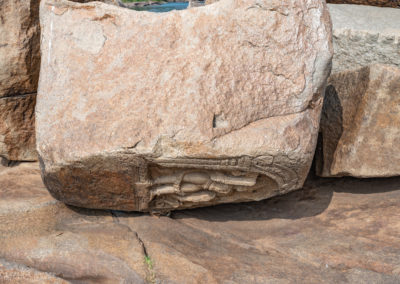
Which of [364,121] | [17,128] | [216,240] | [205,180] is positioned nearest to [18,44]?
[17,128]

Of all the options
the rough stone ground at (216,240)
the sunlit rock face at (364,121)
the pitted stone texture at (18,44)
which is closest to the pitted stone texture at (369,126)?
the sunlit rock face at (364,121)

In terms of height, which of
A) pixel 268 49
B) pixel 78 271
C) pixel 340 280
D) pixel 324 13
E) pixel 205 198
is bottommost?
pixel 78 271

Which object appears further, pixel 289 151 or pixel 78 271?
pixel 78 271

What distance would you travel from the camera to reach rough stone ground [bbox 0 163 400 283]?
1873 mm

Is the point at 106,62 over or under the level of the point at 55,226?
over

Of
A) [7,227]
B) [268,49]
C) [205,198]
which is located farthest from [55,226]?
[268,49]

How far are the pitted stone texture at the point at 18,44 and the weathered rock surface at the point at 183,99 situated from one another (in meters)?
0.53

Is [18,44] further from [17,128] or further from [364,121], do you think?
[364,121]

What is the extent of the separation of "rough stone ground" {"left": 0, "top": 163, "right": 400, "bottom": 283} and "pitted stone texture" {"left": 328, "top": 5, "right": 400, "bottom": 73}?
0.88m

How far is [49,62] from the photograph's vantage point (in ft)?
6.57

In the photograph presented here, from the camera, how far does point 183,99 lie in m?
1.76

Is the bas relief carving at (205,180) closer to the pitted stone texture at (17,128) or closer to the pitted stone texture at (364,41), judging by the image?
the pitted stone texture at (17,128)

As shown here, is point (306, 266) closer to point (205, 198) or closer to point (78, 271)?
point (205, 198)

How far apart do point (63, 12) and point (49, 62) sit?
0.94 ft
